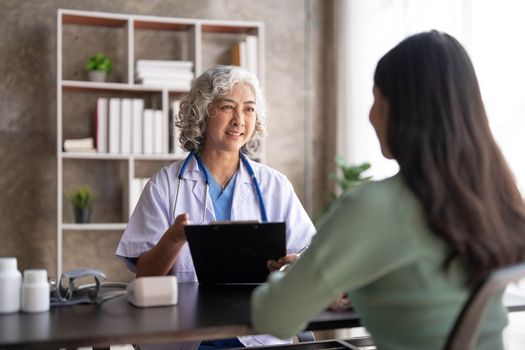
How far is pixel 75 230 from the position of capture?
14.6ft

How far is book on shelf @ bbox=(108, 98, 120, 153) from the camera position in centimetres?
418

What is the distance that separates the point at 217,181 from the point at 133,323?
1.12 metres

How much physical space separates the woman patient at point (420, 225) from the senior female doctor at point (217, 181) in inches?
43.6

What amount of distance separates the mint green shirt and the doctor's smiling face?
1301 mm

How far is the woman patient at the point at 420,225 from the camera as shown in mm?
1232

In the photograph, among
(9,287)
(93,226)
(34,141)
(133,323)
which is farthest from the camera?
(34,141)

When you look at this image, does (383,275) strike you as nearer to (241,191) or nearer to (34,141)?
(241,191)

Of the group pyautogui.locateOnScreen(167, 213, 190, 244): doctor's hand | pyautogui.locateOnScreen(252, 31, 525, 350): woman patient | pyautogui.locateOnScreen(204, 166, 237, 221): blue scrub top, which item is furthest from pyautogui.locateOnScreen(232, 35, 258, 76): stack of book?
pyautogui.locateOnScreen(252, 31, 525, 350): woman patient

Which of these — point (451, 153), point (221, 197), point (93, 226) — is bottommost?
point (93, 226)

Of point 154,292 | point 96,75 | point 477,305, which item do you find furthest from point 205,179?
point 96,75

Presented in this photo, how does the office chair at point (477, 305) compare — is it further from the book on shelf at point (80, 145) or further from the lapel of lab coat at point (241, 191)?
the book on shelf at point (80, 145)

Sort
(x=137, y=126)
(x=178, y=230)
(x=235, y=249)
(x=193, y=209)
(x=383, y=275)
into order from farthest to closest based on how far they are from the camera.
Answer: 1. (x=137, y=126)
2. (x=193, y=209)
3. (x=178, y=230)
4. (x=235, y=249)
5. (x=383, y=275)

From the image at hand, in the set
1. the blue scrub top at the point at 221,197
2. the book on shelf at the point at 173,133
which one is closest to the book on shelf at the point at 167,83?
the book on shelf at the point at 173,133

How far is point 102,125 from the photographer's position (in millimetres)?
4195
